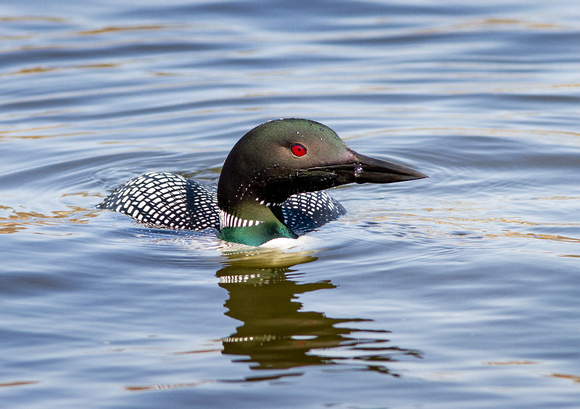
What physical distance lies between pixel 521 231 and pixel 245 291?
171 cm

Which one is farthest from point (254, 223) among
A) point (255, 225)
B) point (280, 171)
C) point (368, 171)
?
point (368, 171)

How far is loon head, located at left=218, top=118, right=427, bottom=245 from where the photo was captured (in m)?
4.78

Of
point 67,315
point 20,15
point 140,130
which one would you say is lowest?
point 67,315

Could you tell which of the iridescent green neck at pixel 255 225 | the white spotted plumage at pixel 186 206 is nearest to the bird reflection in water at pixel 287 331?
the iridescent green neck at pixel 255 225

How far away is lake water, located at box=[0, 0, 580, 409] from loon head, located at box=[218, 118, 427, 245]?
0.21m

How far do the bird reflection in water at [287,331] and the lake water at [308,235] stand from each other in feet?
0.05

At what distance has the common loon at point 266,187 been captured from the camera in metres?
4.79

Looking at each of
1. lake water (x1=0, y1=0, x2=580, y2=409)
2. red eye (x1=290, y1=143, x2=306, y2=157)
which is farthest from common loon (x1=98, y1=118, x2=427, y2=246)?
lake water (x1=0, y1=0, x2=580, y2=409)

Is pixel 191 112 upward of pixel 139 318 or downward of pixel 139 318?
upward

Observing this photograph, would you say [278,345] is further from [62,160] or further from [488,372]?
[62,160]

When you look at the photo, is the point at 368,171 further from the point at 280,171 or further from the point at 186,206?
the point at 186,206

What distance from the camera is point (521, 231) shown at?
5254 millimetres

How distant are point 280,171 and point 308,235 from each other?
61 cm

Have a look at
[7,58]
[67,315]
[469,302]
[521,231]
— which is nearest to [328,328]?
[469,302]
